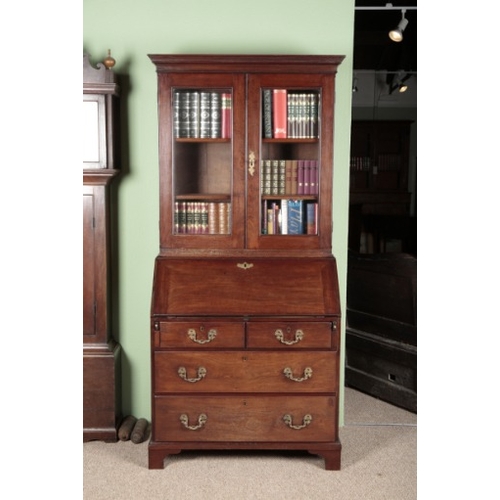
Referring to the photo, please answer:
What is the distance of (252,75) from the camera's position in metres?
2.95

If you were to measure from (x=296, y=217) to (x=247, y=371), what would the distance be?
81 cm

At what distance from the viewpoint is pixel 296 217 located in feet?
10.1

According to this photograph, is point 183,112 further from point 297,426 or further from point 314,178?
point 297,426

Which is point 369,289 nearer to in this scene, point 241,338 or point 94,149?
point 241,338

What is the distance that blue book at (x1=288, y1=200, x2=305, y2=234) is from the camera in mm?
3059

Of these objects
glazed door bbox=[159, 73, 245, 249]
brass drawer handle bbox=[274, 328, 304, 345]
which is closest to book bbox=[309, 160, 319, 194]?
glazed door bbox=[159, 73, 245, 249]

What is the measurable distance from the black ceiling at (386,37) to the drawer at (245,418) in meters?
3.24

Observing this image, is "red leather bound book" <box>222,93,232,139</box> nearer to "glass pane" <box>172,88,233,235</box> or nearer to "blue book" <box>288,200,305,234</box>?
"glass pane" <box>172,88,233,235</box>

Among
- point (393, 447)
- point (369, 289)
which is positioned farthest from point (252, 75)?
point (393, 447)


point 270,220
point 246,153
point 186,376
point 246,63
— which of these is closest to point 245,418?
point 186,376

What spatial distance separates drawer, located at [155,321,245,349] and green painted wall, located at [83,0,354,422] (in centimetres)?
63
